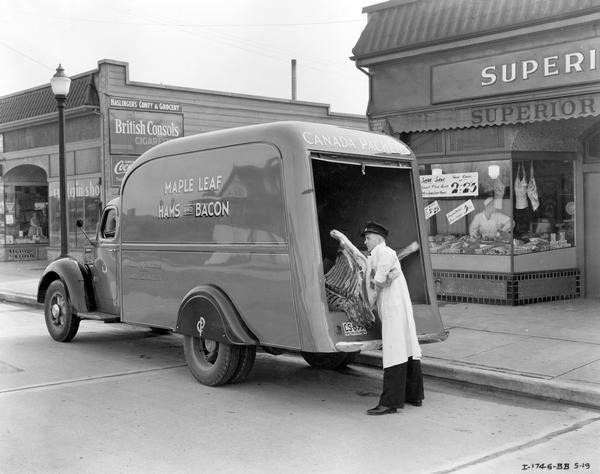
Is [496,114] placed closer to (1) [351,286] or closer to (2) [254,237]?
(1) [351,286]

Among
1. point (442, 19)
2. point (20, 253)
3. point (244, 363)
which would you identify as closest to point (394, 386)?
point (244, 363)

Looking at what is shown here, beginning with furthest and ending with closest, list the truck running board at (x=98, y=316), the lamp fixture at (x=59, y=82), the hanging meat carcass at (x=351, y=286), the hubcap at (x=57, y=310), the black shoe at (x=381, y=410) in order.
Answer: the lamp fixture at (x=59, y=82), the hubcap at (x=57, y=310), the truck running board at (x=98, y=316), the hanging meat carcass at (x=351, y=286), the black shoe at (x=381, y=410)

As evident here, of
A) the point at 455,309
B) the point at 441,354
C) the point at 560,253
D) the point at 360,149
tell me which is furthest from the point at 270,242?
the point at 560,253

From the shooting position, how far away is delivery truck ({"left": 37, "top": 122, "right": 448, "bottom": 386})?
259 inches

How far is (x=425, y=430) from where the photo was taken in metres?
5.80

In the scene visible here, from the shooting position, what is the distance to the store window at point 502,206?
38.6ft

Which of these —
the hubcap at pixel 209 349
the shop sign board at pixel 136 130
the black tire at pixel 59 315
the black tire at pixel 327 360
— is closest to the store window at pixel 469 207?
the black tire at pixel 327 360

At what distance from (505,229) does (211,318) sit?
21.0 ft

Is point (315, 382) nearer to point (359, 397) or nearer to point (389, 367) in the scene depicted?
point (359, 397)

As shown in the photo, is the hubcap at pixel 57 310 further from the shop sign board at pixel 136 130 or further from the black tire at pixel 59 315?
the shop sign board at pixel 136 130

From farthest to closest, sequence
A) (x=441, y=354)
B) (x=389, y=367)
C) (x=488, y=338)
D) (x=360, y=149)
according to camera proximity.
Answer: (x=488, y=338) < (x=441, y=354) < (x=360, y=149) < (x=389, y=367)

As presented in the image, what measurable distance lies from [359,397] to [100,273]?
4411 millimetres

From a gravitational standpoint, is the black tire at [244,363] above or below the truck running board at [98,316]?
below

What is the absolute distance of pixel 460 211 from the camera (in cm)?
1229
